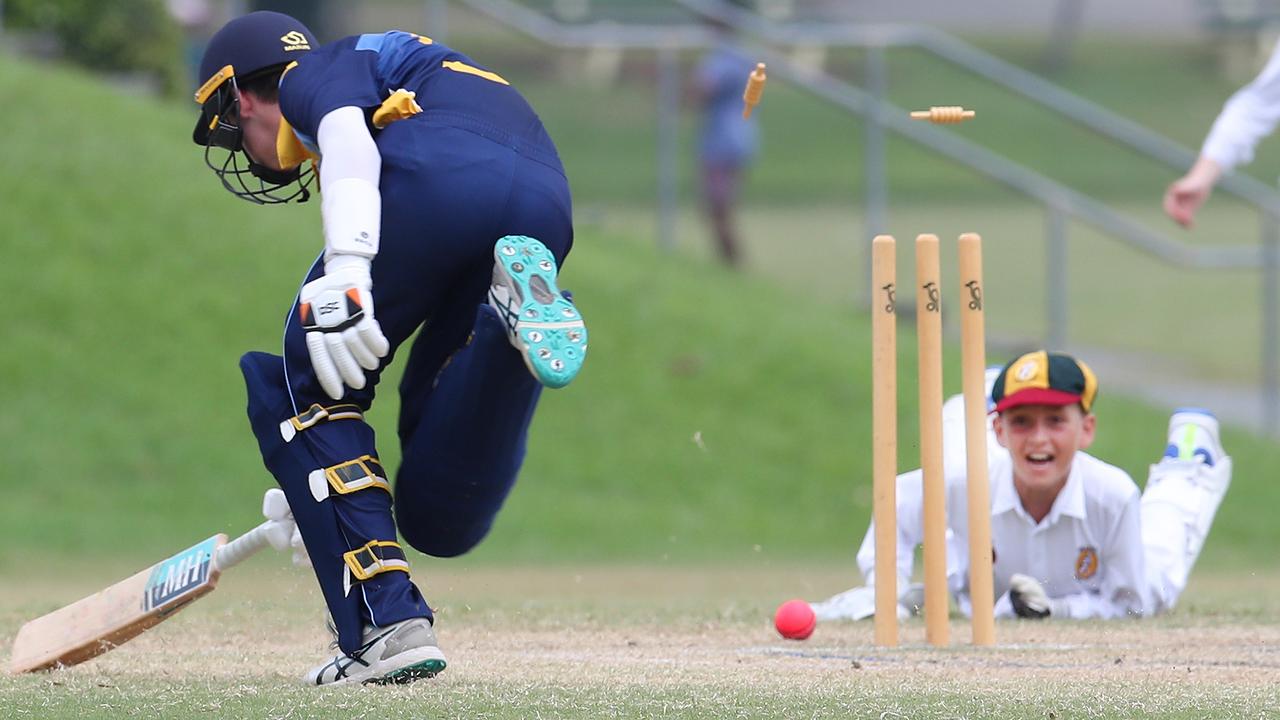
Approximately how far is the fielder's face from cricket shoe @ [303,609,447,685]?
8.00 feet

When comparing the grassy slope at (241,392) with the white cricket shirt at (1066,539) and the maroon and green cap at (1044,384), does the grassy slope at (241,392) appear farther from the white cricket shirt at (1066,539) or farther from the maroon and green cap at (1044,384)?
the maroon and green cap at (1044,384)

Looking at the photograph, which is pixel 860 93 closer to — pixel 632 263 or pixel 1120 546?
pixel 632 263

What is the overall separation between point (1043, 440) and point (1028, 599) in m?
0.47

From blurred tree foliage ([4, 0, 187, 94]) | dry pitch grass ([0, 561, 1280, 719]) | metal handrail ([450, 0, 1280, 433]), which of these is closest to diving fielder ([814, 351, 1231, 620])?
dry pitch grass ([0, 561, 1280, 719])

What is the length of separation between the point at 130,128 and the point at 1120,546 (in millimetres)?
8249

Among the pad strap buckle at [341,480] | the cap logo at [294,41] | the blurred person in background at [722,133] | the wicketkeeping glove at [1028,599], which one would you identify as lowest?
the wicketkeeping glove at [1028,599]

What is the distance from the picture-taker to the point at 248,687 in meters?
4.09

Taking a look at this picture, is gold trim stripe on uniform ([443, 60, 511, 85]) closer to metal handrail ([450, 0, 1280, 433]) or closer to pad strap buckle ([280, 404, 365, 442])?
pad strap buckle ([280, 404, 365, 442])

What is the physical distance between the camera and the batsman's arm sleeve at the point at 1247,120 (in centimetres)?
622

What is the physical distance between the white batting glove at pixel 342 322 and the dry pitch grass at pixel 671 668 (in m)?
0.64

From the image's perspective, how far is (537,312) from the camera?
3.94 m

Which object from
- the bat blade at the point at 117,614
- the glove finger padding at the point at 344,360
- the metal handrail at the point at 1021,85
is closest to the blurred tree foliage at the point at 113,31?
the metal handrail at the point at 1021,85

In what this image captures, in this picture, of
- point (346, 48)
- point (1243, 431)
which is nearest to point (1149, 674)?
point (346, 48)

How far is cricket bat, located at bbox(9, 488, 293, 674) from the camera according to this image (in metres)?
4.52
